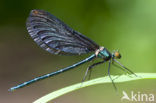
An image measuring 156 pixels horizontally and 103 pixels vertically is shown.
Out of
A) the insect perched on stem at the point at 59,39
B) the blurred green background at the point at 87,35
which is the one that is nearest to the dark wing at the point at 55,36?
the insect perched on stem at the point at 59,39

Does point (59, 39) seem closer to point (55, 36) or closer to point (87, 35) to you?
point (55, 36)

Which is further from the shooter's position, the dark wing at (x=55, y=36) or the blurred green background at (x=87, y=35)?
the blurred green background at (x=87, y=35)

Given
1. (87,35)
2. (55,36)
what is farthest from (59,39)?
(87,35)

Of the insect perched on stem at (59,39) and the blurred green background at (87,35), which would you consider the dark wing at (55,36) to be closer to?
the insect perched on stem at (59,39)

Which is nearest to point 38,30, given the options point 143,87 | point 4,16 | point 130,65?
point 130,65

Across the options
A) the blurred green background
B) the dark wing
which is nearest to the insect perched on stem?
the dark wing
